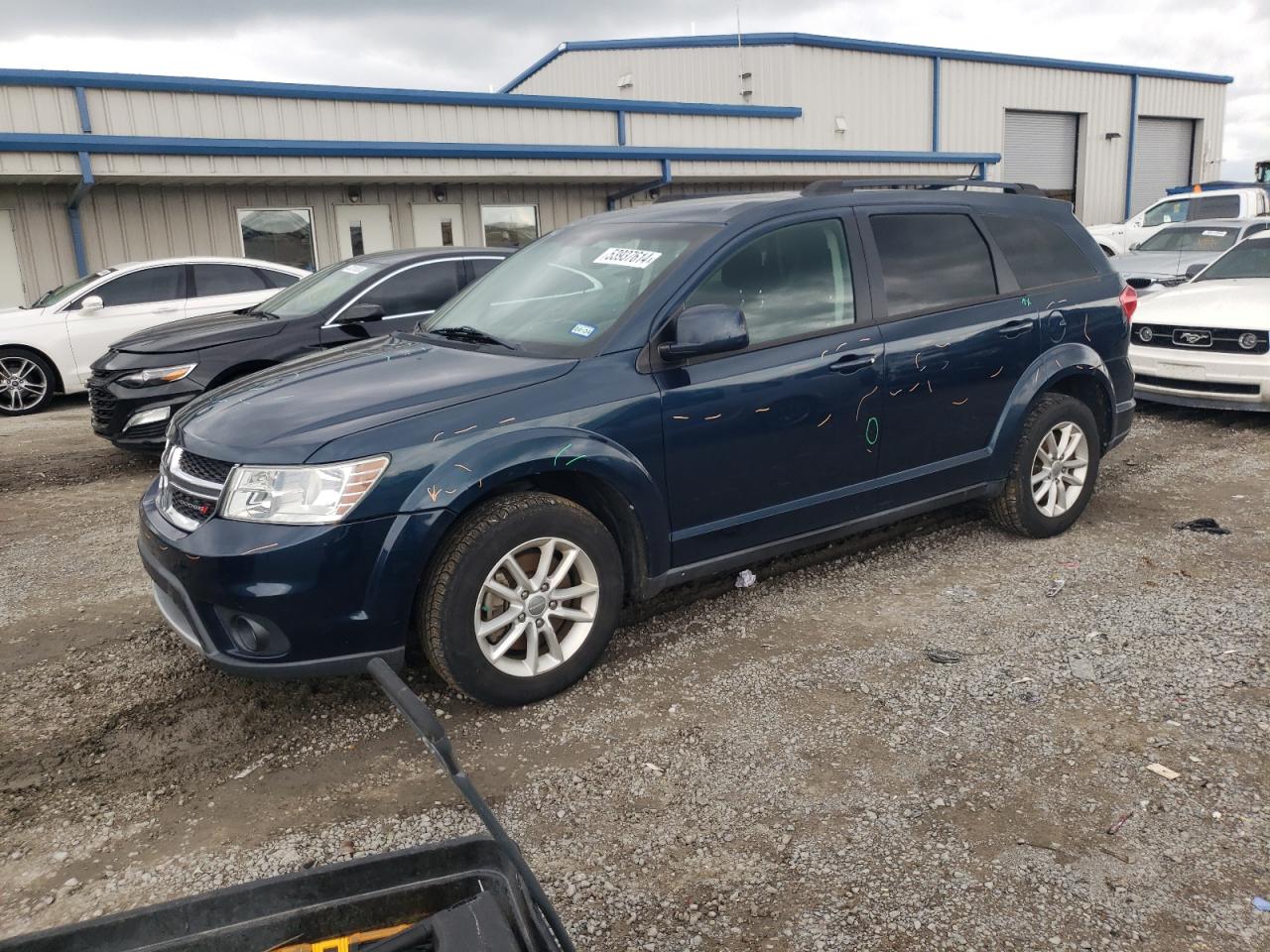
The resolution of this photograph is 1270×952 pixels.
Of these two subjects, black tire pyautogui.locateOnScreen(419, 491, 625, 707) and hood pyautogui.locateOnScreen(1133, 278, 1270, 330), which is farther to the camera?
hood pyautogui.locateOnScreen(1133, 278, 1270, 330)

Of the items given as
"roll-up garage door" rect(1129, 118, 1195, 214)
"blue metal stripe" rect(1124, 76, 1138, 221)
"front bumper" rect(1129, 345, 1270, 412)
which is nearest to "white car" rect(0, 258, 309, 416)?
"front bumper" rect(1129, 345, 1270, 412)

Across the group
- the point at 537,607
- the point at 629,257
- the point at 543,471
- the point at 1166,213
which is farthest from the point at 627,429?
the point at 1166,213

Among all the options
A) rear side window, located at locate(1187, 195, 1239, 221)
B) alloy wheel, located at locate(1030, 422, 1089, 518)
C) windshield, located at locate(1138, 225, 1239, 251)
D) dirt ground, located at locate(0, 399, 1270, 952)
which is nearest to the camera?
dirt ground, located at locate(0, 399, 1270, 952)

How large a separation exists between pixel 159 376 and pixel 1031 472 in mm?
6010

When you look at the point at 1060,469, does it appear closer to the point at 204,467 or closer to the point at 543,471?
the point at 543,471

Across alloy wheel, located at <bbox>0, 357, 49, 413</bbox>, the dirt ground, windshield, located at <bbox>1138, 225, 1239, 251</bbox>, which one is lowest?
the dirt ground

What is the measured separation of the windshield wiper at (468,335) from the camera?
13.9ft

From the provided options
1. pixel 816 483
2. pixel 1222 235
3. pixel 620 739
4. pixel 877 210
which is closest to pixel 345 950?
pixel 620 739

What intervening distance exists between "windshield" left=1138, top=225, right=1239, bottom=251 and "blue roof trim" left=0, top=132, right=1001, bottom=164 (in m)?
8.15

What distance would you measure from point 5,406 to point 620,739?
32.4 ft

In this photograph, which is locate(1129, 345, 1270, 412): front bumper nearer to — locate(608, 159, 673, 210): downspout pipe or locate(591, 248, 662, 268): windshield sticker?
locate(591, 248, 662, 268): windshield sticker

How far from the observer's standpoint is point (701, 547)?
13.5 feet

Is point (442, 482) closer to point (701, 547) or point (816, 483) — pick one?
point (701, 547)

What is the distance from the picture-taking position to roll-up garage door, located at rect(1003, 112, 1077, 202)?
2727cm
